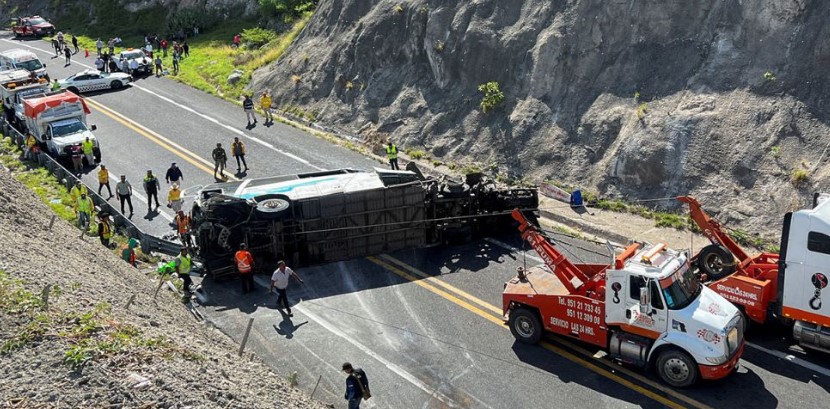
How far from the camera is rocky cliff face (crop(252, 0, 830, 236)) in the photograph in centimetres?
2391

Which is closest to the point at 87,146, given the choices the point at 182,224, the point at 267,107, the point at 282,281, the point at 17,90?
the point at 267,107

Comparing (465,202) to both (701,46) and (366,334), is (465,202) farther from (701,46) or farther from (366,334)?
(701,46)

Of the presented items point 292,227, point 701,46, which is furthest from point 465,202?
point 701,46

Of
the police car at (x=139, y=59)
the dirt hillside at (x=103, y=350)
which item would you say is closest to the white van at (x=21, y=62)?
the police car at (x=139, y=59)

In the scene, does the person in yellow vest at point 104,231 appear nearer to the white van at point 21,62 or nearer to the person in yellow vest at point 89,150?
the person in yellow vest at point 89,150

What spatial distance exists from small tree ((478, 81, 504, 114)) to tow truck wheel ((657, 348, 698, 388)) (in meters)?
15.6

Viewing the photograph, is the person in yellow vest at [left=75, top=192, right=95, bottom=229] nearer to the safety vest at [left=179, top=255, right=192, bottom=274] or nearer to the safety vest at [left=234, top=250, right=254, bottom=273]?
the safety vest at [left=179, top=255, right=192, bottom=274]

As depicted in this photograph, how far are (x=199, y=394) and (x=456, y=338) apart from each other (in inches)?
264

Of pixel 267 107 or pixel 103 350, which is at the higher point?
pixel 267 107

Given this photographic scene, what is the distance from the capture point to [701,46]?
88.0 feet

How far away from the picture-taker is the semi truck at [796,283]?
16.1 m

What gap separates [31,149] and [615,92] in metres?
21.7

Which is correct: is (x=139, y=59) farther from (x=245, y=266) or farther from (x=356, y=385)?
(x=356, y=385)

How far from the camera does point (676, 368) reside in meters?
15.6
